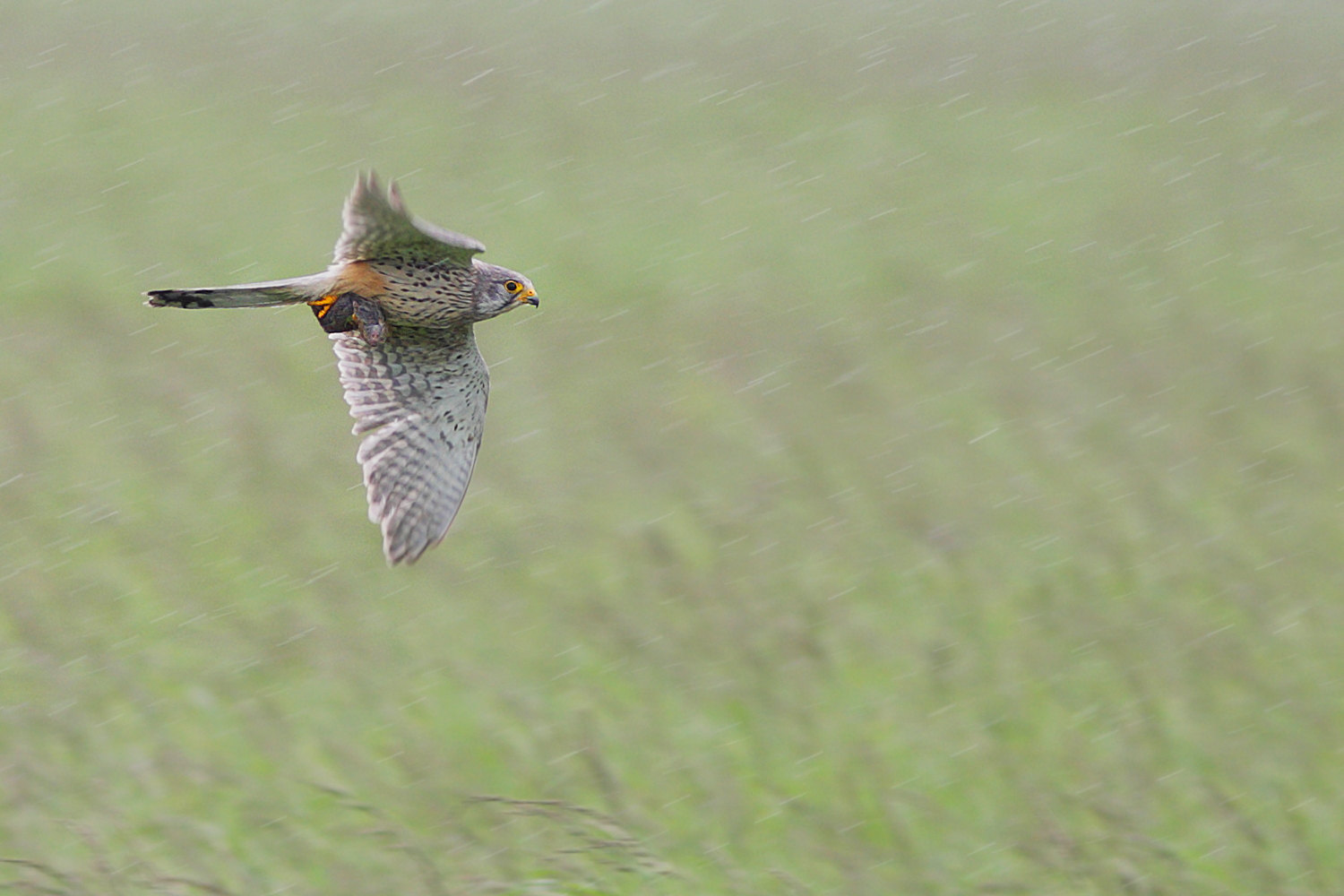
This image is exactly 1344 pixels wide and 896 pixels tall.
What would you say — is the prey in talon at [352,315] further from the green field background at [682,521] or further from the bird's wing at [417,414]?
the green field background at [682,521]

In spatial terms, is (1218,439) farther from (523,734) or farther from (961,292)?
(523,734)

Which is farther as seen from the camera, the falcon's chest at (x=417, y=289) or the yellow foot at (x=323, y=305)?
the falcon's chest at (x=417, y=289)

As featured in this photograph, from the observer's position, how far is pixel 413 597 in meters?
6.86

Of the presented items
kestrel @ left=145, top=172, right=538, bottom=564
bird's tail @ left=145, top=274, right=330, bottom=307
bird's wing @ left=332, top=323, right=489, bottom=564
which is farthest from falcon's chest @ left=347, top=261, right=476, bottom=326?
bird's wing @ left=332, top=323, right=489, bottom=564

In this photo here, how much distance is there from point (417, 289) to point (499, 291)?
9.4 inches

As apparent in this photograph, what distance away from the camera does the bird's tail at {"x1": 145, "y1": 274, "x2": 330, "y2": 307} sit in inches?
138

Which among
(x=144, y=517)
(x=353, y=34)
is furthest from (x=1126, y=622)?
(x=353, y=34)

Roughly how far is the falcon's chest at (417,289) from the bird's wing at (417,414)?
409 millimetres

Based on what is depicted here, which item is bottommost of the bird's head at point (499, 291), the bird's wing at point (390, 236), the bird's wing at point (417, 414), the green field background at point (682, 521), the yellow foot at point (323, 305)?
the green field background at point (682, 521)

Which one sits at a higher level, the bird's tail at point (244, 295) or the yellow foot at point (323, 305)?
the bird's tail at point (244, 295)

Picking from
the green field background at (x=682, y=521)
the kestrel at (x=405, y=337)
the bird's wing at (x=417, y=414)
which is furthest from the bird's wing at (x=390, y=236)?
the green field background at (x=682, y=521)

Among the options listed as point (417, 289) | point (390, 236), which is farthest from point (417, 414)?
point (390, 236)

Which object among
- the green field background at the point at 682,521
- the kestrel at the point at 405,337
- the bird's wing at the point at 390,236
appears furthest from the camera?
the green field background at the point at 682,521

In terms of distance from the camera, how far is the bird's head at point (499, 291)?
4312 millimetres
